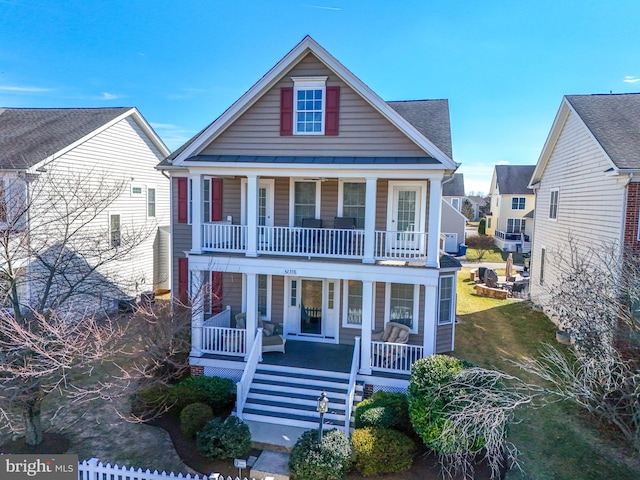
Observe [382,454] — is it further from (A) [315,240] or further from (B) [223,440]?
(A) [315,240]

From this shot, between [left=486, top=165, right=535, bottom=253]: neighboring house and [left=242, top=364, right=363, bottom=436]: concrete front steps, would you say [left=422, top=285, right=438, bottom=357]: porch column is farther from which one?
[left=486, top=165, right=535, bottom=253]: neighboring house

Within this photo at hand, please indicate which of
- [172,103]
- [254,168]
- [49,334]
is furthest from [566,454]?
[172,103]

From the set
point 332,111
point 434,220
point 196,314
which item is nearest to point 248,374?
point 196,314

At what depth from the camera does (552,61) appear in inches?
626

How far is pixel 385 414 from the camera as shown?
8758 mm

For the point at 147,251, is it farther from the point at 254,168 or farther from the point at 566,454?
the point at 566,454

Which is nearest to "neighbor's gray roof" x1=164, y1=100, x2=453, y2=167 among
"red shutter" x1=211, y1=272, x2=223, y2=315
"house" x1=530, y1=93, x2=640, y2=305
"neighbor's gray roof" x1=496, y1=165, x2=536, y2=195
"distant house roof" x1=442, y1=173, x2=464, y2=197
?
"red shutter" x1=211, y1=272, x2=223, y2=315

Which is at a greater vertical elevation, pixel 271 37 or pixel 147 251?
pixel 271 37

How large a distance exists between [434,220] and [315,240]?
3.55 meters

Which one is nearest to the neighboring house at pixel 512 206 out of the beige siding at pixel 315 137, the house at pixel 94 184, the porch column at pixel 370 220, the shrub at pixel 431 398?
the beige siding at pixel 315 137

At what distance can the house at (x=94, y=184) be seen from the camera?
13836 mm

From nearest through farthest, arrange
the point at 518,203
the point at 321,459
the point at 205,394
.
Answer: the point at 321,459 → the point at 205,394 → the point at 518,203

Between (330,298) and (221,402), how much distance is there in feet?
15.7

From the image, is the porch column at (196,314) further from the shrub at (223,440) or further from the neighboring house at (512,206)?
the neighboring house at (512,206)
